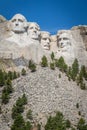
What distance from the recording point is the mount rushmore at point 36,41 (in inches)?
1822

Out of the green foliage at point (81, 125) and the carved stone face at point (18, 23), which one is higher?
the carved stone face at point (18, 23)

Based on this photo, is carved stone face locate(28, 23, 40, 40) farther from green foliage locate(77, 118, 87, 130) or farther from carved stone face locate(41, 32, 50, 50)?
green foliage locate(77, 118, 87, 130)

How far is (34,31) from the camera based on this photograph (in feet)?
160

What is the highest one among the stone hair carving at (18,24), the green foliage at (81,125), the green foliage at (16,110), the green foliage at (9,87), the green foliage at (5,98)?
the stone hair carving at (18,24)

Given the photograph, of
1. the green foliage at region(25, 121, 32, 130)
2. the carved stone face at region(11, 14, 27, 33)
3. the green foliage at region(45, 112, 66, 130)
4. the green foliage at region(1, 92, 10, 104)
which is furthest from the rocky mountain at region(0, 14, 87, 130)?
the green foliage at region(25, 121, 32, 130)

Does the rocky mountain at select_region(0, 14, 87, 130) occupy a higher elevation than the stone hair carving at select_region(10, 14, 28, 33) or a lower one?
lower

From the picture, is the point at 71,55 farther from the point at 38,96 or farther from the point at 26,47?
the point at 38,96

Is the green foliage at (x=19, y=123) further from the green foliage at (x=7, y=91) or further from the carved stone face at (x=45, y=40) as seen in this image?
the carved stone face at (x=45, y=40)

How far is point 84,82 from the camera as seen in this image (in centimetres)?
4397

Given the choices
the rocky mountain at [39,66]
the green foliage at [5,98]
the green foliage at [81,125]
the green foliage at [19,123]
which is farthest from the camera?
the green foliage at [5,98]

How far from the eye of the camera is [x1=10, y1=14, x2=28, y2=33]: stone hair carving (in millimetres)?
47906

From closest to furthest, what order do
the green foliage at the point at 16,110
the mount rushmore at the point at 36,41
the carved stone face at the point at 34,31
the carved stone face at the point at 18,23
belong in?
the green foliage at the point at 16,110
the mount rushmore at the point at 36,41
the carved stone face at the point at 18,23
the carved stone face at the point at 34,31

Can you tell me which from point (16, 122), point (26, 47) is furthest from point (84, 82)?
point (16, 122)

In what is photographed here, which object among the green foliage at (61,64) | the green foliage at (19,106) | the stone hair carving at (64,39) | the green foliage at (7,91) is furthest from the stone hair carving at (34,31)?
the green foliage at (19,106)
